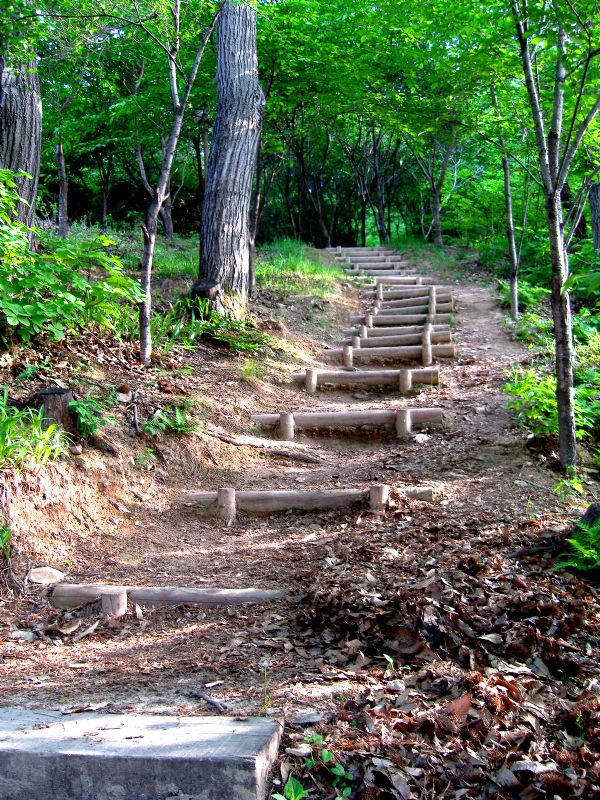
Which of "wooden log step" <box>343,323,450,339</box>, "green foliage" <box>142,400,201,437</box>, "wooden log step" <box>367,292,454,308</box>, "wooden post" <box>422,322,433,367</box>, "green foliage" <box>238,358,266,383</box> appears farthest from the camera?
"wooden log step" <box>367,292,454,308</box>

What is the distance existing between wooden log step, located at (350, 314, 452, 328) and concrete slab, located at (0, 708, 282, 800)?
7.74 m

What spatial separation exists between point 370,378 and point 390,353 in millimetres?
1096

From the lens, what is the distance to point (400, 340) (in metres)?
8.60

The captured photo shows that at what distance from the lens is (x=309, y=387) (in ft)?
23.3

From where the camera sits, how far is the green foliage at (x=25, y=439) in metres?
3.95

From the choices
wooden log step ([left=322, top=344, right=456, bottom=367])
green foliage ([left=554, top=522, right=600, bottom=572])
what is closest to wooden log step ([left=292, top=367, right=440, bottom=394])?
wooden log step ([left=322, top=344, right=456, bottom=367])

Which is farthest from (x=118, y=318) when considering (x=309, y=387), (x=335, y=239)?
(x=335, y=239)

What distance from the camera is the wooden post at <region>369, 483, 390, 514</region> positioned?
14.2ft

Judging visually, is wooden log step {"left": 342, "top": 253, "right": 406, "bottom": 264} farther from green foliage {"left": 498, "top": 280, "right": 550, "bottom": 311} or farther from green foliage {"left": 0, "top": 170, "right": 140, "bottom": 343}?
green foliage {"left": 0, "top": 170, "right": 140, "bottom": 343}

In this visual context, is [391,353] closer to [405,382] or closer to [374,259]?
[405,382]

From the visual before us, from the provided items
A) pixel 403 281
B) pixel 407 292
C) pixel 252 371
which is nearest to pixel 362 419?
pixel 252 371

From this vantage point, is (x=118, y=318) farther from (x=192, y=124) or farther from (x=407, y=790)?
(x=192, y=124)

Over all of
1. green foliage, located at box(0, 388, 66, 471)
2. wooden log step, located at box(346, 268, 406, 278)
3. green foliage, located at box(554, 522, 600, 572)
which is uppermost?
wooden log step, located at box(346, 268, 406, 278)

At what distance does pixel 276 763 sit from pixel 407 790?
0.43m
